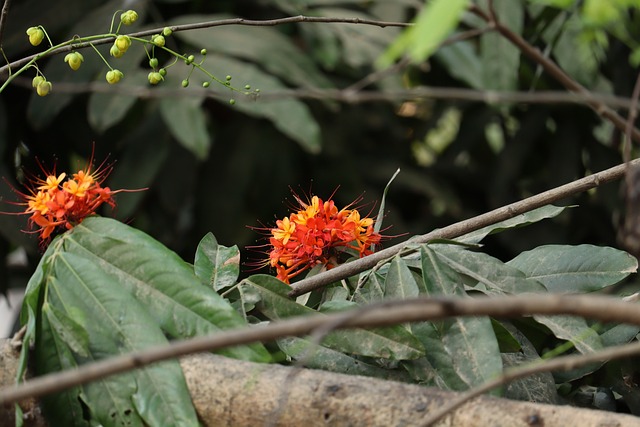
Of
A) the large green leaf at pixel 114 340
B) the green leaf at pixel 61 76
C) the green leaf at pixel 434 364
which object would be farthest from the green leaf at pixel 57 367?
the green leaf at pixel 61 76

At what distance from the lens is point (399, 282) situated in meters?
0.99

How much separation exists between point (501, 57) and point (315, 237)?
1497mm

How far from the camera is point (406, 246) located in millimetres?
1034

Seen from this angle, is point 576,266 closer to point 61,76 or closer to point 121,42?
point 121,42

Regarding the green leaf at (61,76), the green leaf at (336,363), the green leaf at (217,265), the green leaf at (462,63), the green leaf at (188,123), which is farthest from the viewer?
the green leaf at (462,63)

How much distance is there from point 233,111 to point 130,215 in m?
0.63

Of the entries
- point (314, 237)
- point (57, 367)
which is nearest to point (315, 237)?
point (314, 237)

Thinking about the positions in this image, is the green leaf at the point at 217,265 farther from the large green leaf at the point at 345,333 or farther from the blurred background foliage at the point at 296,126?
the blurred background foliage at the point at 296,126

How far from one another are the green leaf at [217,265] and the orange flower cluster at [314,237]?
0.16 ft

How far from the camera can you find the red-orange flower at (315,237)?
108 centimetres

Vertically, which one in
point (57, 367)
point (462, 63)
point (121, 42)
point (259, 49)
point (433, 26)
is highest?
point (259, 49)

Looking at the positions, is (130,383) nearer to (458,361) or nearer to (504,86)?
(458,361)

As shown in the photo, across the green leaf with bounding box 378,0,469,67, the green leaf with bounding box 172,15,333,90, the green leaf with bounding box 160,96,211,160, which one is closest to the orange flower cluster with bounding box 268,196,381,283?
the green leaf with bounding box 378,0,469,67

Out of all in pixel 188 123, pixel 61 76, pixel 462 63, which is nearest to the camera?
pixel 188 123
